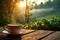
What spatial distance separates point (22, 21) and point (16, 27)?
8.86 ft

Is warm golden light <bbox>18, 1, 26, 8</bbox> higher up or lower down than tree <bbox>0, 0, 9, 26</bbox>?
higher up

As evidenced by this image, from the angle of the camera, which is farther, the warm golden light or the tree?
the warm golden light

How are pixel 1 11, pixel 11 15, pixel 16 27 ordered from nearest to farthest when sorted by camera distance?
pixel 16 27 < pixel 1 11 < pixel 11 15

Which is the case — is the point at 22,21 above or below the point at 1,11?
below

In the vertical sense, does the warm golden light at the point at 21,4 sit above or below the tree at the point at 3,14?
above

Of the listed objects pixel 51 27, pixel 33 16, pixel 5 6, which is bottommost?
pixel 51 27

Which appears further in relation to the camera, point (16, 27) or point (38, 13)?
point (38, 13)

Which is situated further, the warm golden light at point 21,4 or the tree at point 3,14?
the warm golden light at point 21,4

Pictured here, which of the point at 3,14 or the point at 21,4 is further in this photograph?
the point at 21,4

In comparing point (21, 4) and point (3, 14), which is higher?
point (21, 4)

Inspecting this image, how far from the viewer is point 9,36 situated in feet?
3.48

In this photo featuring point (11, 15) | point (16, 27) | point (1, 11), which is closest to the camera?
point (16, 27)

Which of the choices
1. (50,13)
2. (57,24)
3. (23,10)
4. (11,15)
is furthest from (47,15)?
(11,15)

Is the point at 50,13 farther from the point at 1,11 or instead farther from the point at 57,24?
the point at 1,11
